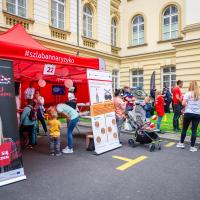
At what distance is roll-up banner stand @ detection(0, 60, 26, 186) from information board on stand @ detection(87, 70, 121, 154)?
2.27 meters

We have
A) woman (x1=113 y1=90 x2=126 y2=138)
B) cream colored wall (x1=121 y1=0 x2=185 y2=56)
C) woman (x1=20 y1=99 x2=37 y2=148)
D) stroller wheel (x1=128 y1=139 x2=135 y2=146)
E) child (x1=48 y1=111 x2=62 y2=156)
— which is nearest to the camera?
child (x1=48 y1=111 x2=62 y2=156)

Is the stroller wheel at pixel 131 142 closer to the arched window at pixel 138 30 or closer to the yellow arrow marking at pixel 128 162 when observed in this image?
the yellow arrow marking at pixel 128 162

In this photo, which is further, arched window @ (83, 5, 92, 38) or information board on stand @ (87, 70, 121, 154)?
arched window @ (83, 5, 92, 38)

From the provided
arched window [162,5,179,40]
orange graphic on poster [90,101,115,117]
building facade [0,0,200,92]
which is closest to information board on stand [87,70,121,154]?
orange graphic on poster [90,101,115,117]

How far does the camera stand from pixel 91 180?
15.3 feet

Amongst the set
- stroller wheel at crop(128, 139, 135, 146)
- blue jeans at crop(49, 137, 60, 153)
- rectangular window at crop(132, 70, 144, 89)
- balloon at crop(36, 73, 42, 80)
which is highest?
rectangular window at crop(132, 70, 144, 89)

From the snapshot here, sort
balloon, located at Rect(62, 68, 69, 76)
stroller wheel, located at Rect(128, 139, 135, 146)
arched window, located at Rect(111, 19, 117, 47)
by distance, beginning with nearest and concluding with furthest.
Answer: stroller wheel, located at Rect(128, 139, 135, 146)
balloon, located at Rect(62, 68, 69, 76)
arched window, located at Rect(111, 19, 117, 47)

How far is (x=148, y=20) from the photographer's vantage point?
20578mm

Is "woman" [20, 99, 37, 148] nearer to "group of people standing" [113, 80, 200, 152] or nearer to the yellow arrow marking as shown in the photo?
"group of people standing" [113, 80, 200, 152]

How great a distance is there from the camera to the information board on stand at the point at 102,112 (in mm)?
6535

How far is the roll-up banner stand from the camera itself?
177 inches

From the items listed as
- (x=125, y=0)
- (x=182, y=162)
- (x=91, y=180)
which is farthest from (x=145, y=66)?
(x=91, y=180)

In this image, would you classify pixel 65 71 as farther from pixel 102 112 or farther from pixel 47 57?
pixel 47 57

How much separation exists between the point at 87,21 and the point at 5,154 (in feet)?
51.0
